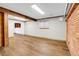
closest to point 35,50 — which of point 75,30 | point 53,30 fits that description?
point 75,30

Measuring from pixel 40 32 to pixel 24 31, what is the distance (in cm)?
388

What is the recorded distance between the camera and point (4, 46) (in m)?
5.25

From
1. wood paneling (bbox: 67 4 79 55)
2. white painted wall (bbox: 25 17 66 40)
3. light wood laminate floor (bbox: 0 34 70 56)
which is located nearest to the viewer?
wood paneling (bbox: 67 4 79 55)

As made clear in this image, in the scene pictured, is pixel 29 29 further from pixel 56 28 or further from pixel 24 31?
pixel 56 28

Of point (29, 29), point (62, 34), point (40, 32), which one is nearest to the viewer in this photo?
point (62, 34)

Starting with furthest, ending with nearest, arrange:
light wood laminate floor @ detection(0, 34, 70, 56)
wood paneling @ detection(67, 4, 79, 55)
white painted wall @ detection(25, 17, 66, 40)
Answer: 1. white painted wall @ detection(25, 17, 66, 40)
2. light wood laminate floor @ detection(0, 34, 70, 56)
3. wood paneling @ detection(67, 4, 79, 55)

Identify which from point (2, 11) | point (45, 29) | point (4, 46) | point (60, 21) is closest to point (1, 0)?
point (2, 11)

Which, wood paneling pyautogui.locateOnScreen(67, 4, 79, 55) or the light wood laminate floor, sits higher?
wood paneling pyautogui.locateOnScreen(67, 4, 79, 55)

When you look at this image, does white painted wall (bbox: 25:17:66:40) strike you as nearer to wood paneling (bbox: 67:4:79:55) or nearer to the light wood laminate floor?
the light wood laminate floor

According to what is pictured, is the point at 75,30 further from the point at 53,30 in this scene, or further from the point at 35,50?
the point at 53,30

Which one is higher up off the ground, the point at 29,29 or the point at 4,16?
the point at 4,16

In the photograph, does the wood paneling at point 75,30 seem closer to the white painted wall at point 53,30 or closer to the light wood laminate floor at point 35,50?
the light wood laminate floor at point 35,50

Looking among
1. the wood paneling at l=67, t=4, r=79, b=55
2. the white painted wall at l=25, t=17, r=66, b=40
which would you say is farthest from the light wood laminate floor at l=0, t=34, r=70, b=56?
the white painted wall at l=25, t=17, r=66, b=40

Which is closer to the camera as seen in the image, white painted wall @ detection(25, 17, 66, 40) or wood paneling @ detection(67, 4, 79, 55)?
wood paneling @ detection(67, 4, 79, 55)
